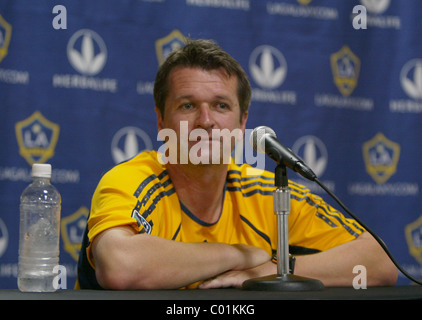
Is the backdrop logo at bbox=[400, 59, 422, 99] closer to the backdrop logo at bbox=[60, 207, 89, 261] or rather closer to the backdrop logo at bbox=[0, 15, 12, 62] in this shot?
the backdrop logo at bbox=[60, 207, 89, 261]

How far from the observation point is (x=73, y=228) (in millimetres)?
2434

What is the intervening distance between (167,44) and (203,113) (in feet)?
2.74

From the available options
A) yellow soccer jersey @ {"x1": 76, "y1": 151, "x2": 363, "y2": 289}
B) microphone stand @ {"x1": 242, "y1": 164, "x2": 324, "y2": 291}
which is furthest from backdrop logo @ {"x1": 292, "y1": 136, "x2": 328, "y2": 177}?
microphone stand @ {"x1": 242, "y1": 164, "x2": 324, "y2": 291}

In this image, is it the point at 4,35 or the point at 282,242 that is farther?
the point at 4,35

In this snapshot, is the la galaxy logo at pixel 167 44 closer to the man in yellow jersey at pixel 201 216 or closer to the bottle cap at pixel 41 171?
the man in yellow jersey at pixel 201 216

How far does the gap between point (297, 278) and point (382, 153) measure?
1.57 metres

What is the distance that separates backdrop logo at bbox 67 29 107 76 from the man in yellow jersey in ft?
1.71

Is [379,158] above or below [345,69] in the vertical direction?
below

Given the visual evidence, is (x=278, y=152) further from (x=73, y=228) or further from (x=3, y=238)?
(x=3, y=238)

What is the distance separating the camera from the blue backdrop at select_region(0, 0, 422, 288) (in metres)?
2.42

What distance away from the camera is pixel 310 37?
2740mm

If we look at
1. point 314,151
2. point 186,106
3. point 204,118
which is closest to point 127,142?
point 186,106

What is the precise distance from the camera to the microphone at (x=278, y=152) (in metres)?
1.34
